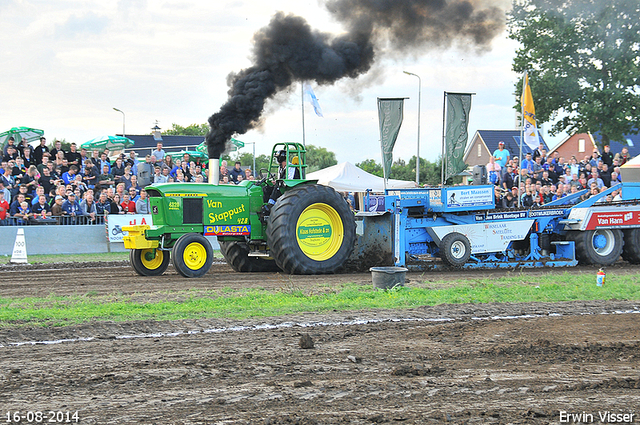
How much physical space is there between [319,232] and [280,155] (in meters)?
1.66

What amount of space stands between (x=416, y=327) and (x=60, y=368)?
12.0 ft

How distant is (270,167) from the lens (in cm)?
1344

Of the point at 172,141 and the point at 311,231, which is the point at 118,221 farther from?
the point at 172,141

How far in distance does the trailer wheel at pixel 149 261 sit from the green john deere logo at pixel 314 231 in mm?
2618

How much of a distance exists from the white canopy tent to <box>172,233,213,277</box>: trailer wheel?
564 inches

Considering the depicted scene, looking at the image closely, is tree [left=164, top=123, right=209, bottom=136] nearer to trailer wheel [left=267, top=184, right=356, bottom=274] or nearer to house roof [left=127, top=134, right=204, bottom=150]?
house roof [left=127, top=134, right=204, bottom=150]

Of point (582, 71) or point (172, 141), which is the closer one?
point (582, 71)

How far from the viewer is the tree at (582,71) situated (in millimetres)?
35125

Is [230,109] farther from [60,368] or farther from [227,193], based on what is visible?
[60,368]

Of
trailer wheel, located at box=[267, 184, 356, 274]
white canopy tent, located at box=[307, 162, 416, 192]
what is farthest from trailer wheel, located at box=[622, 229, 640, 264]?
white canopy tent, located at box=[307, 162, 416, 192]

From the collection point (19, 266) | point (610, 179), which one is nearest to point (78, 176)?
point (19, 266)

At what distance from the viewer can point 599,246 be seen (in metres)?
15.6

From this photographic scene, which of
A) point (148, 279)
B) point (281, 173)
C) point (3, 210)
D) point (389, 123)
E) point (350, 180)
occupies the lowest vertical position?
point (148, 279)

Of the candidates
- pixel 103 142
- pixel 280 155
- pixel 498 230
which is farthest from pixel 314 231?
pixel 103 142
